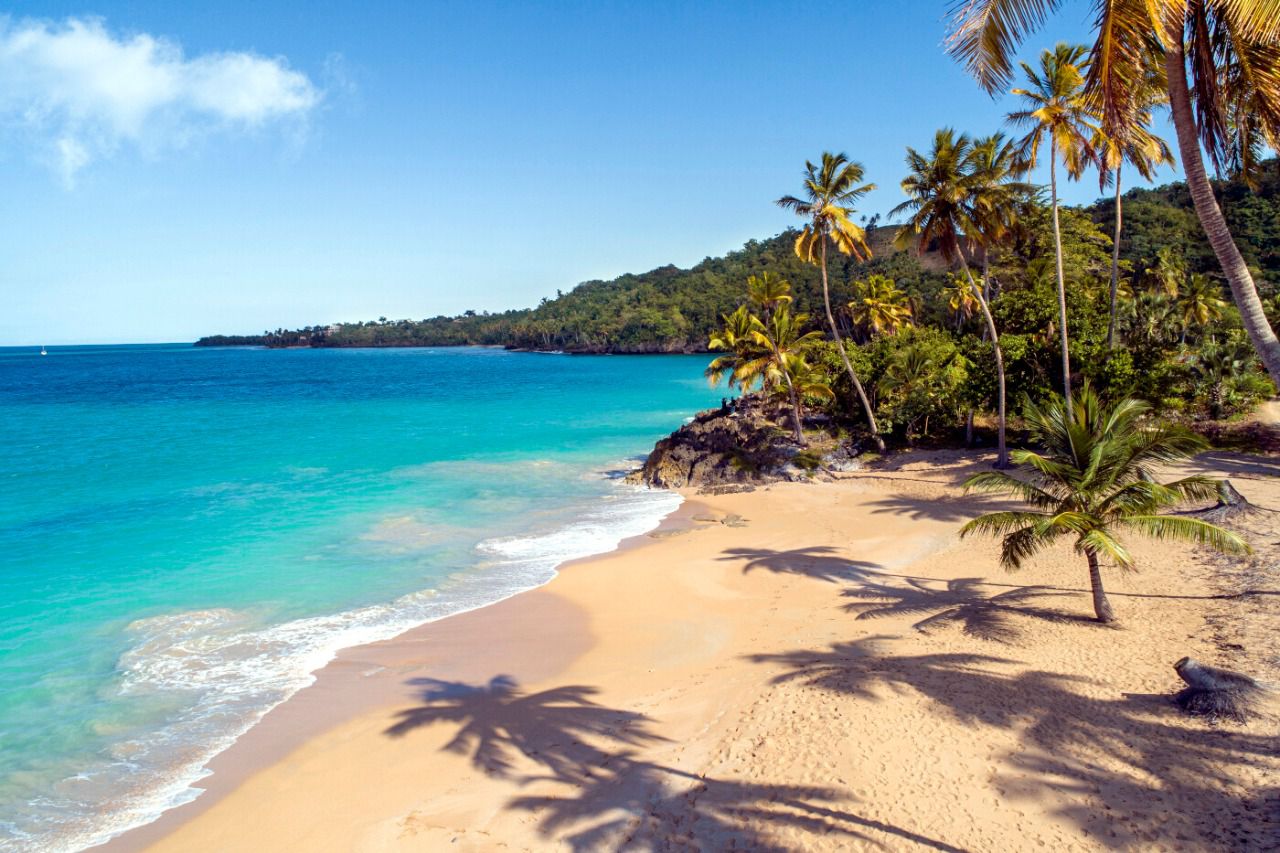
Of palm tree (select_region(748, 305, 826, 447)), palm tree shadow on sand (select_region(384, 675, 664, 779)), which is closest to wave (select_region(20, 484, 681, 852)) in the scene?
palm tree shadow on sand (select_region(384, 675, 664, 779))

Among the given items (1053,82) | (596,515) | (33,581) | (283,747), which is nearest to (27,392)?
(33,581)

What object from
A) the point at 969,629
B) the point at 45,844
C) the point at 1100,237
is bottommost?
the point at 45,844

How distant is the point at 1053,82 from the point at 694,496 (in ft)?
55.3

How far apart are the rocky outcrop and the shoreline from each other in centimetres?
1295

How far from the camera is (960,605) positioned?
13117mm

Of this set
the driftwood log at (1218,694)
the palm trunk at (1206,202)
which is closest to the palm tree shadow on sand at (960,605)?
the driftwood log at (1218,694)

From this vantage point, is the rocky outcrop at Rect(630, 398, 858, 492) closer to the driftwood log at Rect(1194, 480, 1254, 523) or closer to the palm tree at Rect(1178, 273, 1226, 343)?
the driftwood log at Rect(1194, 480, 1254, 523)

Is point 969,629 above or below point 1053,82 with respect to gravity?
below

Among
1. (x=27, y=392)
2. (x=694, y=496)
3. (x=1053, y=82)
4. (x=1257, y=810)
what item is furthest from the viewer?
(x=27, y=392)

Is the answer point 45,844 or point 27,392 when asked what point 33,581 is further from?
point 27,392

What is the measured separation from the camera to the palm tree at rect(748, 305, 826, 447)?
27.9m

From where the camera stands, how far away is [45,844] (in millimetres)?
8562

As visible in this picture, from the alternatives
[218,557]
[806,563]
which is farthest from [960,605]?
[218,557]

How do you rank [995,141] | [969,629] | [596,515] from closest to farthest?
[969,629]
[995,141]
[596,515]
